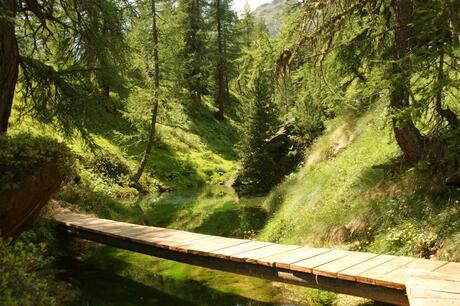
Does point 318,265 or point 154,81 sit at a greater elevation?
point 154,81

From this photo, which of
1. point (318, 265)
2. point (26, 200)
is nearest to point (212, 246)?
point (318, 265)

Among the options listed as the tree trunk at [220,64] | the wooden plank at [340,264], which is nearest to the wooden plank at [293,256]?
the wooden plank at [340,264]

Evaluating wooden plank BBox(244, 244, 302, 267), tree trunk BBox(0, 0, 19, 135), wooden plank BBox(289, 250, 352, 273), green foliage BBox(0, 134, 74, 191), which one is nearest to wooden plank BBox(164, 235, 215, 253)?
wooden plank BBox(244, 244, 302, 267)

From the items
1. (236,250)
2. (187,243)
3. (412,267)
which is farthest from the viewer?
(187,243)

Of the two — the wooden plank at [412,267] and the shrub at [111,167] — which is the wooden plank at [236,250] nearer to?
the wooden plank at [412,267]

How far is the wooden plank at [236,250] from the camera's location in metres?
8.31

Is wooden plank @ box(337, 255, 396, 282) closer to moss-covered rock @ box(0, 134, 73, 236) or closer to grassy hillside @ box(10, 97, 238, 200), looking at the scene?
moss-covered rock @ box(0, 134, 73, 236)

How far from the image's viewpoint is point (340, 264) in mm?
7191

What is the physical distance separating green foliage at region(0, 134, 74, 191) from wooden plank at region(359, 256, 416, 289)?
221 inches

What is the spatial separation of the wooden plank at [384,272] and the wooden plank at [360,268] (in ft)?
0.25

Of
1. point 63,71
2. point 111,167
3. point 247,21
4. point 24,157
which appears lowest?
point 111,167

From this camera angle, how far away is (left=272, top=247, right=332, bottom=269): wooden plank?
7532 millimetres

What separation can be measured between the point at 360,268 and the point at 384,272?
1.32 ft

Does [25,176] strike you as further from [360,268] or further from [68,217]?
[68,217]
